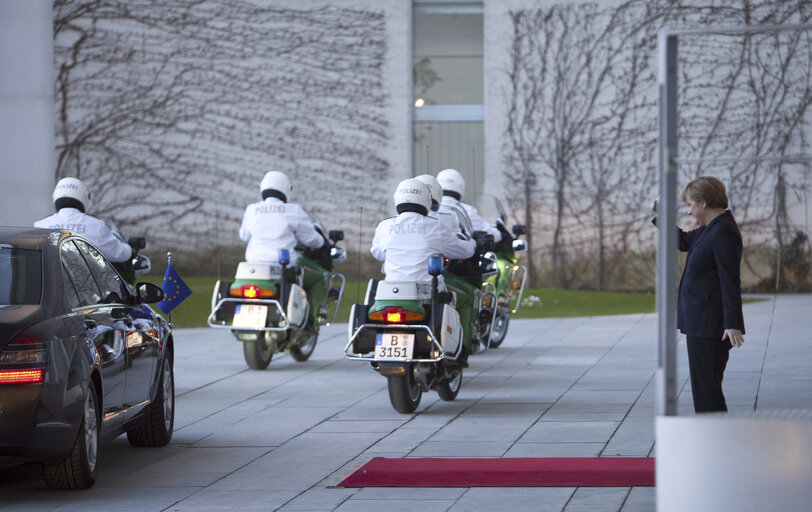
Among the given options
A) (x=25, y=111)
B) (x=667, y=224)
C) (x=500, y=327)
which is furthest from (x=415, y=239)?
(x=25, y=111)

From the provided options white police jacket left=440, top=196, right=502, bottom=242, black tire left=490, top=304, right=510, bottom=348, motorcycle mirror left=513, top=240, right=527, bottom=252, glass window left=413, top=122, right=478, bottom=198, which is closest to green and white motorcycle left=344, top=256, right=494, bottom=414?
white police jacket left=440, top=196, right=502, bottom=242

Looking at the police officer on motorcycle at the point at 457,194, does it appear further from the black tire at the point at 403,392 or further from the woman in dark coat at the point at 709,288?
the woman in dark coat at the point at 709,288

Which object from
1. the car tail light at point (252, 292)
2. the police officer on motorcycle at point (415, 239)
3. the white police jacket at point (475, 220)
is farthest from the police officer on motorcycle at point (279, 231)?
the police officer on motorcycle at point (415, 239)

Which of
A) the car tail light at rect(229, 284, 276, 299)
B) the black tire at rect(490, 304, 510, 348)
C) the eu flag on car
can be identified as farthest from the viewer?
the black tire at rect(490, 304, 510, 348)

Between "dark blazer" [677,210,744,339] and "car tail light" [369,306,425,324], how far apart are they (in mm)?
2566

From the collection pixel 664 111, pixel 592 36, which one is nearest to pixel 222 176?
pixel 592 36

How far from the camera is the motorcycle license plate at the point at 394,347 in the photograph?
30.7 feet

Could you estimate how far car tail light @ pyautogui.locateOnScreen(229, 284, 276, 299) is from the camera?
12.3 metres

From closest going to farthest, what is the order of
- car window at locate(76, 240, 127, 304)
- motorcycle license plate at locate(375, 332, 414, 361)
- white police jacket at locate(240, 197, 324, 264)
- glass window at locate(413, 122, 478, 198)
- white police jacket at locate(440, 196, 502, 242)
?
car window at locate(76, 240, 127, 304)
motorcycle license plate at locate(375, 332, 414, 361)
white police jacket at locate(240, 197, 324, 264)
white police jacket at locate(440, 196, 502, 242)
glass window at locate(413, 122, 478, 198)

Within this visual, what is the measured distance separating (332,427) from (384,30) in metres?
15.2

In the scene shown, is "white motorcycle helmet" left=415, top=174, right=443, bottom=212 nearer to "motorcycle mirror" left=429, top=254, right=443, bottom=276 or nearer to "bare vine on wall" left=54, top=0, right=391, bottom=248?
"motorcycle mirror" left=429, top=254, right=443, bottom=276

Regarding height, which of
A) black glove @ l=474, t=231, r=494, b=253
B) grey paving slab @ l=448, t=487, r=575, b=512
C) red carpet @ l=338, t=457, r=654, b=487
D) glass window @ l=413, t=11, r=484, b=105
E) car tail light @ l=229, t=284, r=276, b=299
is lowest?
red carpet @ l=338, t=457, r=654, b=487

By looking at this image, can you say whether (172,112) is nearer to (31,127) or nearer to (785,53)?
(31,127)

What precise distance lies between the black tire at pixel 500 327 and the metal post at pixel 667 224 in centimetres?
954
